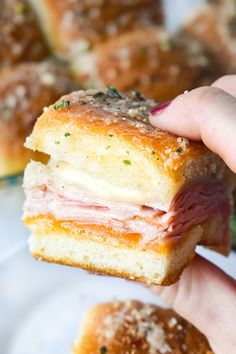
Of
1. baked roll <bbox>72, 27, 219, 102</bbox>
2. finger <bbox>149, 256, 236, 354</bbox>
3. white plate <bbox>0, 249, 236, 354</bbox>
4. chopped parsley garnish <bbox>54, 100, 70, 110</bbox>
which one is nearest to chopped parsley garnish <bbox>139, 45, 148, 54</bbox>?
baked roll <bbox>72, 27, 219, 102</bbox>

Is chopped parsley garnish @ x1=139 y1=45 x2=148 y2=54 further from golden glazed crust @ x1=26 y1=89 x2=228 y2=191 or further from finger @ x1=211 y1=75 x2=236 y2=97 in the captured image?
golden glazed crust @ x1=26 y1=89 x2=228 y2=191

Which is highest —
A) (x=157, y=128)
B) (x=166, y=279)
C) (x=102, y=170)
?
(x=157, y=128)

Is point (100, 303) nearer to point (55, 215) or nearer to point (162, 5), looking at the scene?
point (55, 215)

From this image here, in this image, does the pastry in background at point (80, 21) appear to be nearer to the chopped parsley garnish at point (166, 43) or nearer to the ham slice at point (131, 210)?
the chopped parsley garnish at point (166, 43)

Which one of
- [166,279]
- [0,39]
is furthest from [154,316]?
[0,39]

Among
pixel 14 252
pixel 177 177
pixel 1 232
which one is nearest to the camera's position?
pixel 177 177

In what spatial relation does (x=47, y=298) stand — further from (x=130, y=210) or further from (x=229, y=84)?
(x=229, y=84)
